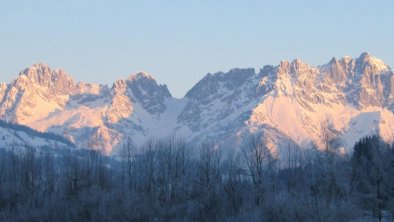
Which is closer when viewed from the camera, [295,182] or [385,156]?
[385,156]

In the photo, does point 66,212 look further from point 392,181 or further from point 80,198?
point 392,181

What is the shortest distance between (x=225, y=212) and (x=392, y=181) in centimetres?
1731

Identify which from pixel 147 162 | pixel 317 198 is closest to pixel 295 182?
pixel 147 162

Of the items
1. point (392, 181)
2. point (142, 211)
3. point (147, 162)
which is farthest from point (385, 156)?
point (147, 162)

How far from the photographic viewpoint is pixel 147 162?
128 m

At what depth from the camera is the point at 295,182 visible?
116000 millimetres

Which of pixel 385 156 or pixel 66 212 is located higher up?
pixel 385 156

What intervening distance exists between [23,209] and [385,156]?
37.0 meters

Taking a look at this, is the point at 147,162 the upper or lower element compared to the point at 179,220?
upper

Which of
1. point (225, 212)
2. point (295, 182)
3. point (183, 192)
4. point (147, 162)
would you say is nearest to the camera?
point (225, 212)

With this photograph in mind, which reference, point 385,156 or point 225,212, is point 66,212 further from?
point 385,156

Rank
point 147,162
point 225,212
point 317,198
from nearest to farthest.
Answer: point 317,198
point 225,212
point 147,162

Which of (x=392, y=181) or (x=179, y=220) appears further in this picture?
(x=392, y=181)

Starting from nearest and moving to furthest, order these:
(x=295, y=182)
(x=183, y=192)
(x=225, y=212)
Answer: (x=225, y=212)
(x=183, y=192)
(x=295, y=182)
